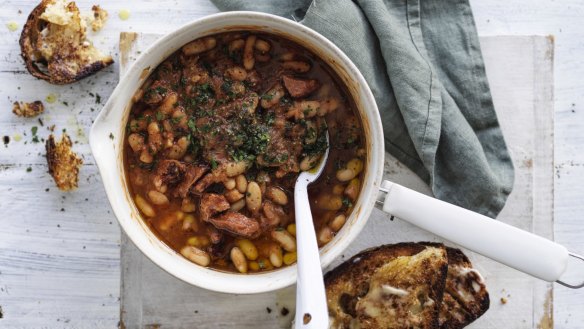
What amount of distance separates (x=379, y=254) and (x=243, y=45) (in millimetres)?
1073

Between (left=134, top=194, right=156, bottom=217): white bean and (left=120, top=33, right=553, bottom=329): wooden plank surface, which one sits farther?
(left=120, top=33, right=553, bottom=329): wooden plank surface

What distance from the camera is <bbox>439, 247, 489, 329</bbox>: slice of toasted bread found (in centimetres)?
248

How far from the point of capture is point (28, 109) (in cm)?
261

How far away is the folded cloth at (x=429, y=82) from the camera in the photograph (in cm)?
240

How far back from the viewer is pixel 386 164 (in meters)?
2.55

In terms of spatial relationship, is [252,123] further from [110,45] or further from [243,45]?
[110,45]

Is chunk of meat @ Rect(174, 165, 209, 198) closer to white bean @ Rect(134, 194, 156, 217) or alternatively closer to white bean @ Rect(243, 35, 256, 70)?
white bean @ Rect(134, 194, 156, 217)

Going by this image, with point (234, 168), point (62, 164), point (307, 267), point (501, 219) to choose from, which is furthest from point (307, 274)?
point (62, 164)

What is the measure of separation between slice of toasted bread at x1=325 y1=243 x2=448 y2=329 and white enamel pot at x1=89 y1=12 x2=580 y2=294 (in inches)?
12.6

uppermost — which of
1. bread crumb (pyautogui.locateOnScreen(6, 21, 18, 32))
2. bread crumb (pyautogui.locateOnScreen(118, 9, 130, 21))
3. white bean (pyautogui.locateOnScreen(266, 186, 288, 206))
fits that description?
bread crumb (pyautogui.locateOnScreen(118, 9, 130, 21))

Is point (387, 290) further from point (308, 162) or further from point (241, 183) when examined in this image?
point (241, 183)

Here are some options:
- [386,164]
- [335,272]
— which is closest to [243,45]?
[386,164]

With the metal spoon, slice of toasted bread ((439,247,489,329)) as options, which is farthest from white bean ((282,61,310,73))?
slice of toasted bread ((439,247,489,329))

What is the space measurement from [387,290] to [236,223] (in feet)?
2.47
